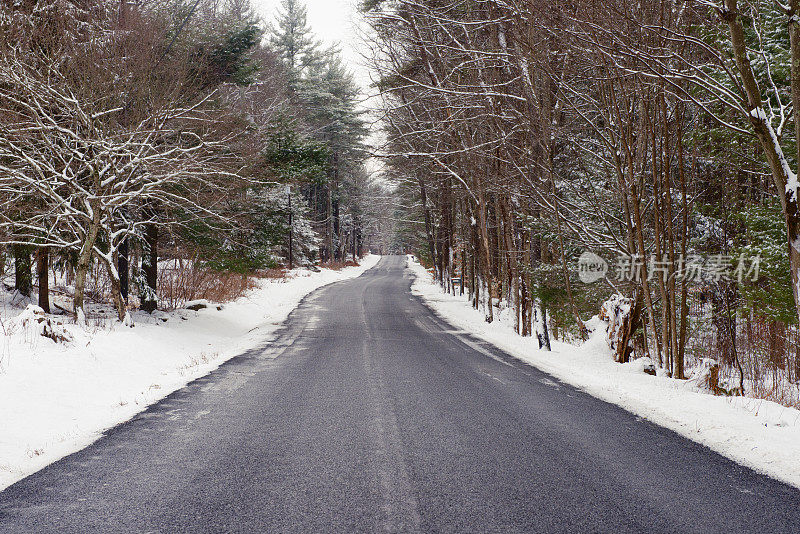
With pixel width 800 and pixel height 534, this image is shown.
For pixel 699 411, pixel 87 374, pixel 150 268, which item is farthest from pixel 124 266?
pixel 699 411

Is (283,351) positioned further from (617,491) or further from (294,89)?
(294,89)

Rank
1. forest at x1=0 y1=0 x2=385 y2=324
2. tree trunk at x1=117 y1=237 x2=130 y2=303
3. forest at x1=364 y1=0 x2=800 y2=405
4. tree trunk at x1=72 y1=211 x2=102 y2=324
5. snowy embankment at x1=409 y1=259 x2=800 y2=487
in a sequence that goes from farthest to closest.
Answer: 1. tree trunk at x1=117 y1=237 x2=130 y2=303
2. tree trunk at x1=72 y1=211 x2=102 y2=324
3. forest at x1=0 y1=0 x2=385 y2=324
4. forest at x1=364 y1=0 x2=800 y2=405
5. snowy embankment at x1=409 y1=259 x2=800 y2=487

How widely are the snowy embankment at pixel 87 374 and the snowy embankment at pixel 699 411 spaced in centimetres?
572

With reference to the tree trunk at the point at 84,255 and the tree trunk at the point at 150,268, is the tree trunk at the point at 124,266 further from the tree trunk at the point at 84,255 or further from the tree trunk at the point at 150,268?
the tree trunk at the point at 84,255

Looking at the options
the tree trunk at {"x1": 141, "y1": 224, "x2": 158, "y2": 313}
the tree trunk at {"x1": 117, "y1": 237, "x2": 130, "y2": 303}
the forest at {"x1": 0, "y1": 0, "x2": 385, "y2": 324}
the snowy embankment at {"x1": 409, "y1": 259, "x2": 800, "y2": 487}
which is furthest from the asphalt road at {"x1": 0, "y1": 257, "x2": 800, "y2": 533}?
the tree trunk at {"x1": 117, "y1": 237, "x2": 130, "y2": 303}

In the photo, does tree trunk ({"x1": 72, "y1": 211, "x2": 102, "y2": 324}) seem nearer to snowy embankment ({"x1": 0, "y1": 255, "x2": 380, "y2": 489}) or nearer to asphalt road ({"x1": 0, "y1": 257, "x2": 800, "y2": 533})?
snowy embankment ({"x1": 0, "y1": 255, "x2": 380, "y2": 489})

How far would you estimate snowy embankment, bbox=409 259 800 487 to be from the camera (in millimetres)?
4145

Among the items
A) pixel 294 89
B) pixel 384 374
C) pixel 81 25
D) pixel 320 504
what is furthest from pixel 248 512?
pixel 294 89

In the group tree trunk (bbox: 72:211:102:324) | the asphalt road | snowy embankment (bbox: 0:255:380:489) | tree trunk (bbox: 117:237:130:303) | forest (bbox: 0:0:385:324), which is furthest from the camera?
tree trunk (bbox: 117:237:130:303)

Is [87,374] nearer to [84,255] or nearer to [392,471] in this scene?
[84,255]

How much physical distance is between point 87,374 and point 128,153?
166 inches

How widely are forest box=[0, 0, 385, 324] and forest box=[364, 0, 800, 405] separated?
331cm

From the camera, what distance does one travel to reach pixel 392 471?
12.6ft

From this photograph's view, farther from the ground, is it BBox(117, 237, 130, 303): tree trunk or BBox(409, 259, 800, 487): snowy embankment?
BBox(117, 237, 130, 303): tree trunk
